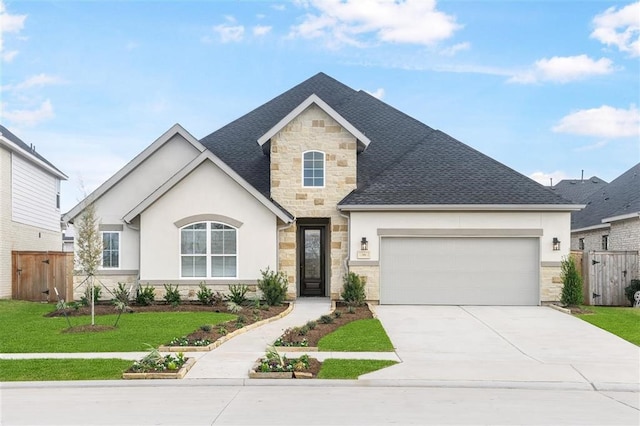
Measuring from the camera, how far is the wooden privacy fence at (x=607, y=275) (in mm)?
20516

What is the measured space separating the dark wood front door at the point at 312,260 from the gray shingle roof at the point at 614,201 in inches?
468

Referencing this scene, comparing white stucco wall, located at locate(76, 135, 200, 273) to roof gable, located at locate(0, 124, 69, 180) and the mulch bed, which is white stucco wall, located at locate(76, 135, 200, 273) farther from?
the mulch bed

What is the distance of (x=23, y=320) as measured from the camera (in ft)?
52.8

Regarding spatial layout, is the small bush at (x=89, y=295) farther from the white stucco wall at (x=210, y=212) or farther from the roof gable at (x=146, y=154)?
the roof gable at (x=146, y=154)

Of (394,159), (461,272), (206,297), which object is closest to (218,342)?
(206,297)

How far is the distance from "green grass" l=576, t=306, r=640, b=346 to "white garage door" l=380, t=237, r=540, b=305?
2318 millimetres

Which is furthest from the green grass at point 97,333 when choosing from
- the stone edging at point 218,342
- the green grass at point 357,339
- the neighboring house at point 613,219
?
the neighboring house at point 613,219

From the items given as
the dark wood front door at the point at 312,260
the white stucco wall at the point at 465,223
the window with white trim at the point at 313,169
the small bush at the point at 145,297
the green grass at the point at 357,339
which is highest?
the window with white trim at the point at 313,169

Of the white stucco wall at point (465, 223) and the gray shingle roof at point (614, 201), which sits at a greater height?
the gray shingle roof at point (614, 201)

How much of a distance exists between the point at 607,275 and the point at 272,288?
11.7 meters

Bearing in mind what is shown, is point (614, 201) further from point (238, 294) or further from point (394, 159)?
point (238, 294)

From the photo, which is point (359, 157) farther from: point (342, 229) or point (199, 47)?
point (199, 47)

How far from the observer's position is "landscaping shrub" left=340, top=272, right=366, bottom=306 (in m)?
18.7

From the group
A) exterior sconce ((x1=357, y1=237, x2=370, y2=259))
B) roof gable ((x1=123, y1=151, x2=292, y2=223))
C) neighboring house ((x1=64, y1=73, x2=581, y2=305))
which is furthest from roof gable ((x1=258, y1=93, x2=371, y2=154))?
exterior sconce ((x1=357, y1=237, x2=370, y2=259))
